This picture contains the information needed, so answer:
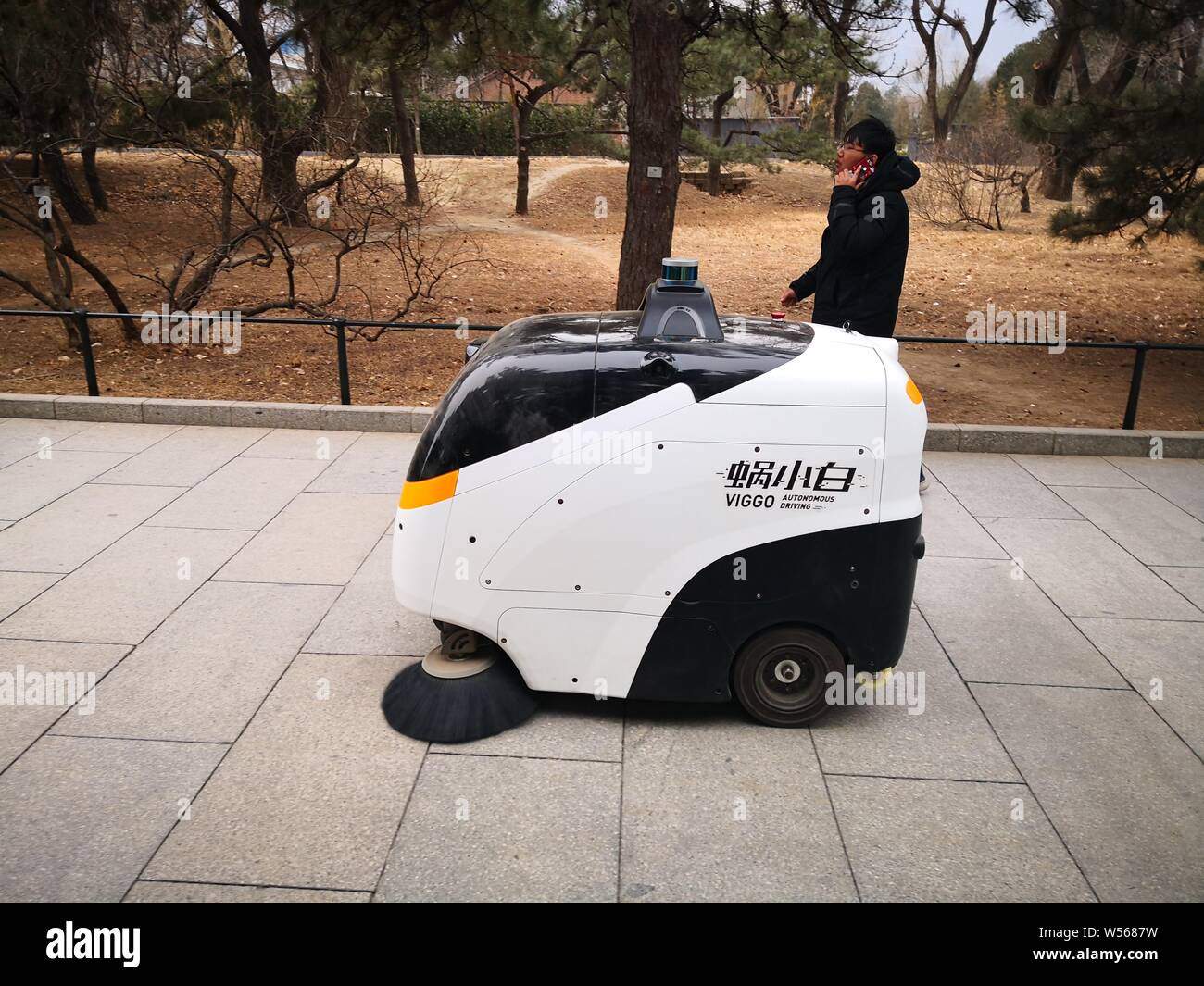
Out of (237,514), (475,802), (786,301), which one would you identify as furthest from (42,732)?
(786,301)

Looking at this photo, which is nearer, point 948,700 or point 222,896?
point 222,896

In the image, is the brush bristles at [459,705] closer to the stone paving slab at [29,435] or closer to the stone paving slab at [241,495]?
the stone paving slab at [241,495]

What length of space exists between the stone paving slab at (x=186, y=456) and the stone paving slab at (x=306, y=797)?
10.8ft

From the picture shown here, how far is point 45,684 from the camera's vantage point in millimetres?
4430

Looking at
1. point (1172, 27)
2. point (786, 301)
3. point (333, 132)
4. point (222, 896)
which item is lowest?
point (222, 896)

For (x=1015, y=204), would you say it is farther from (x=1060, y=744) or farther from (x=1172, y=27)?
(x=1060, y=744)

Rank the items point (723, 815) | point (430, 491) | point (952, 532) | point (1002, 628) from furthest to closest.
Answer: point (952, 532)
point (1002, 628)
point (430, 491)
point (723, 815)

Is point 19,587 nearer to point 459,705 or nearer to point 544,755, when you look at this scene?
point 459,705

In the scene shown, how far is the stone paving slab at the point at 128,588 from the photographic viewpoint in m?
4.92

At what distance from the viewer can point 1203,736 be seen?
4.27 meters

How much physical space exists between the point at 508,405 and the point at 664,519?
0.77 metres

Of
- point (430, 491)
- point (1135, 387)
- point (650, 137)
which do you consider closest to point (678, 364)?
point (430, 491)

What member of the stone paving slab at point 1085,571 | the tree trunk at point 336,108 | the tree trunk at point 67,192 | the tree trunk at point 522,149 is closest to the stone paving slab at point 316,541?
the stone paving slab at point 1085,571
